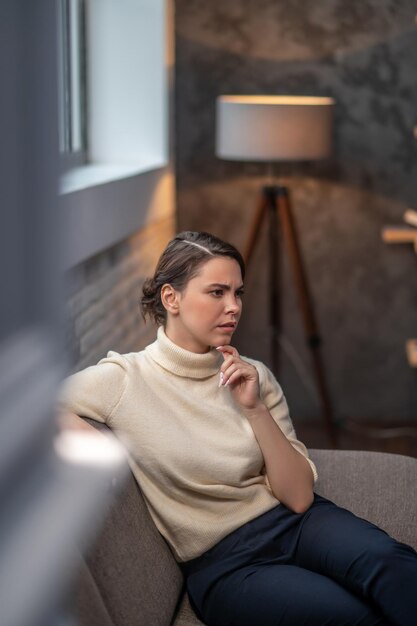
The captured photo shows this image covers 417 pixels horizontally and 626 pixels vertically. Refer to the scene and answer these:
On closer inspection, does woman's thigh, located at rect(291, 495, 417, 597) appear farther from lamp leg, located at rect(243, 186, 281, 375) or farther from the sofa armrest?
lamp leg, located at rect(243, 186, 281, 375)

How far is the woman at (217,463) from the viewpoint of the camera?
1.97 meters

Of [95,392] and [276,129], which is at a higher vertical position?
[276,129]

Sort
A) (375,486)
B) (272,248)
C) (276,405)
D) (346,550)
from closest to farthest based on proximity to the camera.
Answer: (346,550), (276,405), (375,486), (272,248)

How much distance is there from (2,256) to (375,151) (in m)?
3.88

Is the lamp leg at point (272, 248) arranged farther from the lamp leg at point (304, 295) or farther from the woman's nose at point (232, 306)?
the woman's nose at point (232, 306)

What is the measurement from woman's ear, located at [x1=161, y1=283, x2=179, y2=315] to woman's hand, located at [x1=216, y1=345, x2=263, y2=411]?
134 mm

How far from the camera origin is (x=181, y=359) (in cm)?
213

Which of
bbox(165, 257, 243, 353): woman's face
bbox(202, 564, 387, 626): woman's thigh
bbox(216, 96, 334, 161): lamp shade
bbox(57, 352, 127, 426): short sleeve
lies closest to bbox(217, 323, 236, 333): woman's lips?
bbox(165, 257, 243, 353): woman's face

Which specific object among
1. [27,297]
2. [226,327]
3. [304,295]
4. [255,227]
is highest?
[27,297]

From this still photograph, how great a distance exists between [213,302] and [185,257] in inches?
4.6

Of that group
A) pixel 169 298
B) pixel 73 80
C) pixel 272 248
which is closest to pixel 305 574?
pixel 169 298

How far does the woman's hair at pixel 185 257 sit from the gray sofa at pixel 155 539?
0.36 metres

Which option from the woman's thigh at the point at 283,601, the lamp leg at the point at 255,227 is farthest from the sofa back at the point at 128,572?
the lamp leg at the point at 255,227

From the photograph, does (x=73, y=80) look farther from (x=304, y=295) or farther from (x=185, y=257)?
(x=185, y=257)
